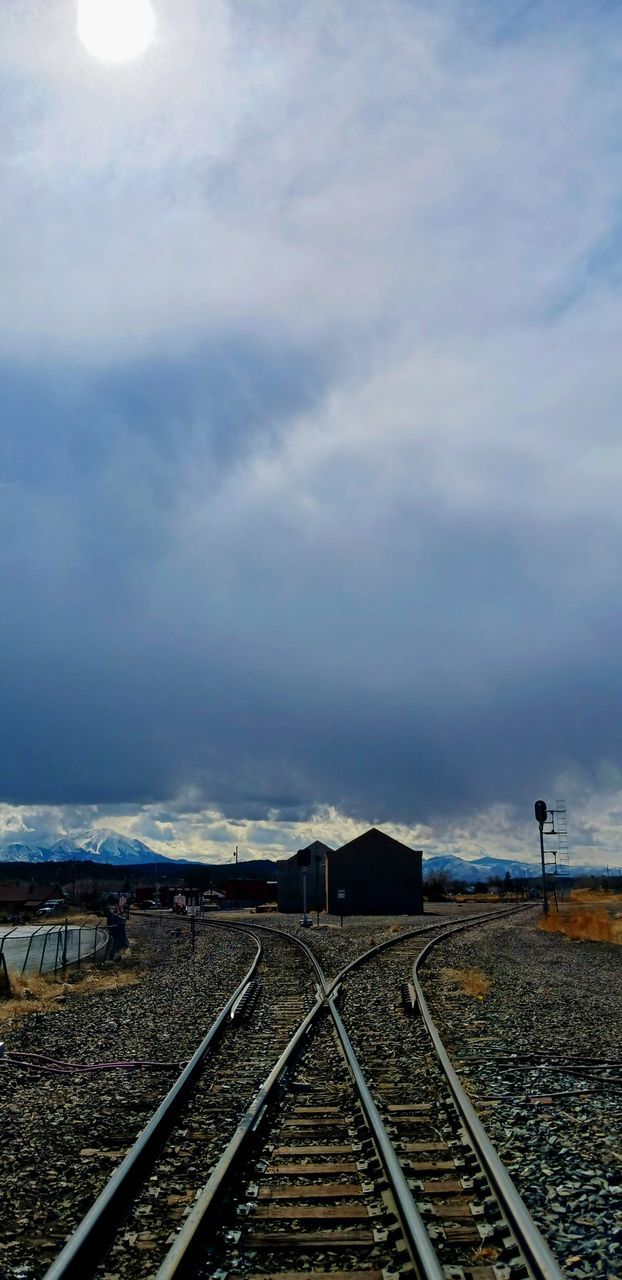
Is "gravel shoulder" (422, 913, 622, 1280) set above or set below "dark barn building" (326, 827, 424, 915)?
below

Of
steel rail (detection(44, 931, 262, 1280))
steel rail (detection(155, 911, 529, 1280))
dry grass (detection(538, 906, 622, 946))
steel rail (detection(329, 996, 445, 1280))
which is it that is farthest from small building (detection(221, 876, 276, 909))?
steel rail (detection(329, 996, 445, 1280))

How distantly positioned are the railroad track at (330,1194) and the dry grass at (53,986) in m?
8.06

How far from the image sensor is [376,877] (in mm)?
68812

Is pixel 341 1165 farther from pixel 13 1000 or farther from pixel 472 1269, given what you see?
pixel 13 1000

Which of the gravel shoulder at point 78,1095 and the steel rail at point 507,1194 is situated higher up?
the steel rail at point 507,1194

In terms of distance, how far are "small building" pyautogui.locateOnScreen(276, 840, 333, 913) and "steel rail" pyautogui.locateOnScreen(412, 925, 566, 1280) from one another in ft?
218

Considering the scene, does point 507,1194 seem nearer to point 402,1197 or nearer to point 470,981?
point 402,1197

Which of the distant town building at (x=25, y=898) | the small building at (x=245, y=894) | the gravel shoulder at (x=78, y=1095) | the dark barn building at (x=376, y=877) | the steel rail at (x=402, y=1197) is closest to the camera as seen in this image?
the steel rail at (x=402, y=1197)

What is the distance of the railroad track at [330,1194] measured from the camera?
216 inches

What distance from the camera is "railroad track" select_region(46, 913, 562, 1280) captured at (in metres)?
5.49

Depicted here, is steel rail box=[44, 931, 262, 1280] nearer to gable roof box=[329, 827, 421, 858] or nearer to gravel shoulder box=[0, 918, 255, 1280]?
gravel shoulder box=[0, 918, 255, 1280]

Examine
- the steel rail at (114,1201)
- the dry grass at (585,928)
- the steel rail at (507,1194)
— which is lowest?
the dry grass at (585,928)

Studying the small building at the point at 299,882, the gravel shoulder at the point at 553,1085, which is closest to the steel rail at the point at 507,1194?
the gravel shoulder at the point at 553,1085

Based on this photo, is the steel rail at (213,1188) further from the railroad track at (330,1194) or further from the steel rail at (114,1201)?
the steel rail at (114,1201)
